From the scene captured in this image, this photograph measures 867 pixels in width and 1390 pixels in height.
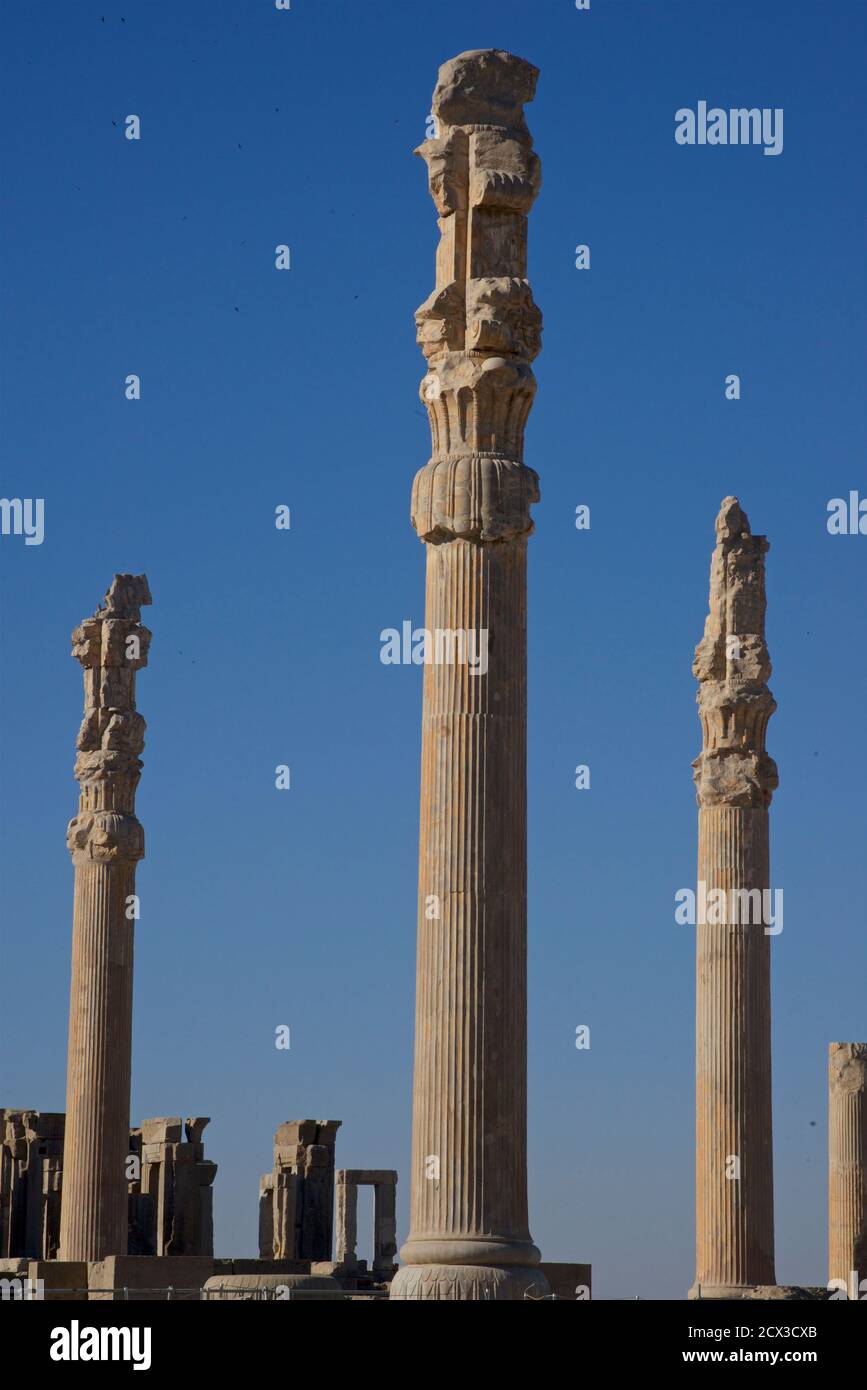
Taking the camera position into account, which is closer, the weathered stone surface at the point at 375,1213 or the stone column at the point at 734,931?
the stone column at the point at 734,931

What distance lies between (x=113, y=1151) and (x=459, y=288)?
14.4m

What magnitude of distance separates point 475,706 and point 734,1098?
37.1 ft

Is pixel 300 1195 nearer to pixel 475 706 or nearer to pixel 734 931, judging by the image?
pixel 734 931

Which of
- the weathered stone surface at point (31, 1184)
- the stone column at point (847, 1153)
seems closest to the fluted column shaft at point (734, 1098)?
the stone column at point (847, 1153)

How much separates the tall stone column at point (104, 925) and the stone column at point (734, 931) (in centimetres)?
692

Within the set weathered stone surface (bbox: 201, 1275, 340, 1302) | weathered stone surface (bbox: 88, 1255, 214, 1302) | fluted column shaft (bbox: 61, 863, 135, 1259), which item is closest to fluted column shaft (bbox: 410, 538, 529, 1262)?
weathered stone surface (bbox: 201, 1275, 340, 1302)

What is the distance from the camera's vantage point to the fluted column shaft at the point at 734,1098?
30438 mm

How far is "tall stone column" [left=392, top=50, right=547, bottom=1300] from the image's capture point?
65.8ft

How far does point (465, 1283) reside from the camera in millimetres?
19688

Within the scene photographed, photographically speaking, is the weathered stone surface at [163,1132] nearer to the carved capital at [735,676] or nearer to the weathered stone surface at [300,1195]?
the weathered stone surface at [300,1195]

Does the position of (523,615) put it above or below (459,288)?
below

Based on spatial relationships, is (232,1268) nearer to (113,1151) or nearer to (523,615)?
(113,1151)
